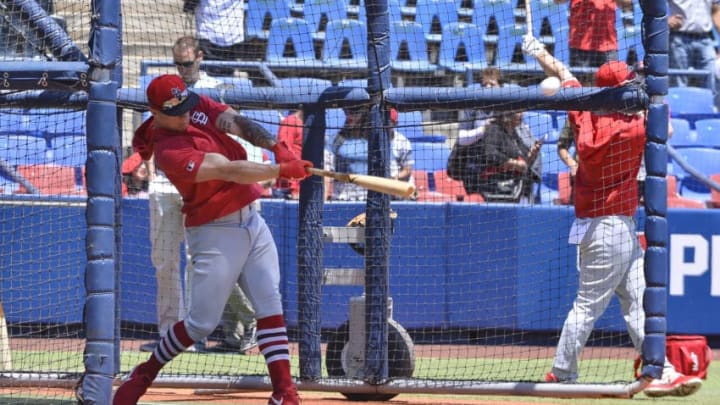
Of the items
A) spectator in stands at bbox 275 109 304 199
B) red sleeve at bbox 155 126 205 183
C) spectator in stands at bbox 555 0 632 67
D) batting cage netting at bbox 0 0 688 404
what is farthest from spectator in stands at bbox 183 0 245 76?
red sleeve at bbox 155 126 205 183

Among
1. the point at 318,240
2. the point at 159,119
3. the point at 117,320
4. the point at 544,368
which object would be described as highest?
the point at 159,119

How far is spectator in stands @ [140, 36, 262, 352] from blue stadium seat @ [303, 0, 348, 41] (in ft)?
3.69

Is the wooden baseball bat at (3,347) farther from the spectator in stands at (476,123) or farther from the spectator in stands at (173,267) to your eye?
the spectator in stands at (476,123)

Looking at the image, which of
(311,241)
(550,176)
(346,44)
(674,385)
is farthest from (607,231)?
(346,44)

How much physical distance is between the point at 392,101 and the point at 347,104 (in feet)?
0.95

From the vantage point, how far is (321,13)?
37.6 feet

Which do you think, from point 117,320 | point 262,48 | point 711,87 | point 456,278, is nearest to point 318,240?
point 117,320

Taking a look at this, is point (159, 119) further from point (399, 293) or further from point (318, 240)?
point (399, 293)

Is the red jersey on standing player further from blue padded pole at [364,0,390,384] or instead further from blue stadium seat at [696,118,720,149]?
blue stadium seat at [696,118,720,149]

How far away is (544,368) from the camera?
931 cm

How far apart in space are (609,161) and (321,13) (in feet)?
14.6

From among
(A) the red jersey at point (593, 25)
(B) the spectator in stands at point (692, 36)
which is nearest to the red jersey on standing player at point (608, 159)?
(A) the red jersey at point (593, 25)

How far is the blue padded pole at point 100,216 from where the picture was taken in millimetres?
6211

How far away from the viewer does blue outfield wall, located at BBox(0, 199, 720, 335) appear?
10.2 meters
